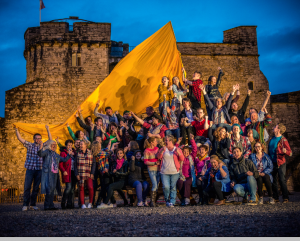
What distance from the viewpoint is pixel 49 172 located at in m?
7.20

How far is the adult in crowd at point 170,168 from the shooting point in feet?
22.4

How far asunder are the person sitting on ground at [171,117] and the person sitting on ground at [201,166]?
0.96m

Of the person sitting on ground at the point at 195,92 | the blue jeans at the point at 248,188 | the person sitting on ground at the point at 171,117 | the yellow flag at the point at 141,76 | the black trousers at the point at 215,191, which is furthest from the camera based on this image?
the yellow flag at the point at 141,76

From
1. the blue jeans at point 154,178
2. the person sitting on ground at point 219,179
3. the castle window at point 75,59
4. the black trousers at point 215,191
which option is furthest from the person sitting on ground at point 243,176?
the castle window at point 75,59

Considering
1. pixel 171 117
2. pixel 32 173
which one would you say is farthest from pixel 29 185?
pixel 171 117

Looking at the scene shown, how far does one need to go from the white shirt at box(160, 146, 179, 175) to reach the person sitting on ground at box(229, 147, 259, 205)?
49.9 inches

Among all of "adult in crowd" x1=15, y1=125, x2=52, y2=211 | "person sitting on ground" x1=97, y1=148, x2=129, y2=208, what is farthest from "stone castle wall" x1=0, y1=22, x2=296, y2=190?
"person sitting on ground" x1=97, y1=148, x2=129, y2=208

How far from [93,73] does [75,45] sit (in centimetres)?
199

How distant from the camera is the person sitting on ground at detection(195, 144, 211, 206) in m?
7.12

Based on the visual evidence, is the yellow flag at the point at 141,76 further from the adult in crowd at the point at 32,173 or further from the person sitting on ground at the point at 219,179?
the person sitting on ground at the point at 219,179

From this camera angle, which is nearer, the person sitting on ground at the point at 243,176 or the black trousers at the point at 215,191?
the person sitting on ground at the point at 243,176

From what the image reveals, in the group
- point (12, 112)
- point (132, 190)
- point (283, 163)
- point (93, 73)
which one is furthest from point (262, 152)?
point (12, 112)

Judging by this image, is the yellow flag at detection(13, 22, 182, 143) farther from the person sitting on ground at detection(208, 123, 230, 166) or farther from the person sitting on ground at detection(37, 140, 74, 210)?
the person sitting on ground at detection(208, 123, 230, 166)

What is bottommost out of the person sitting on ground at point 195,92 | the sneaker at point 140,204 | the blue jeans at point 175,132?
the sneaker at point 140,204
